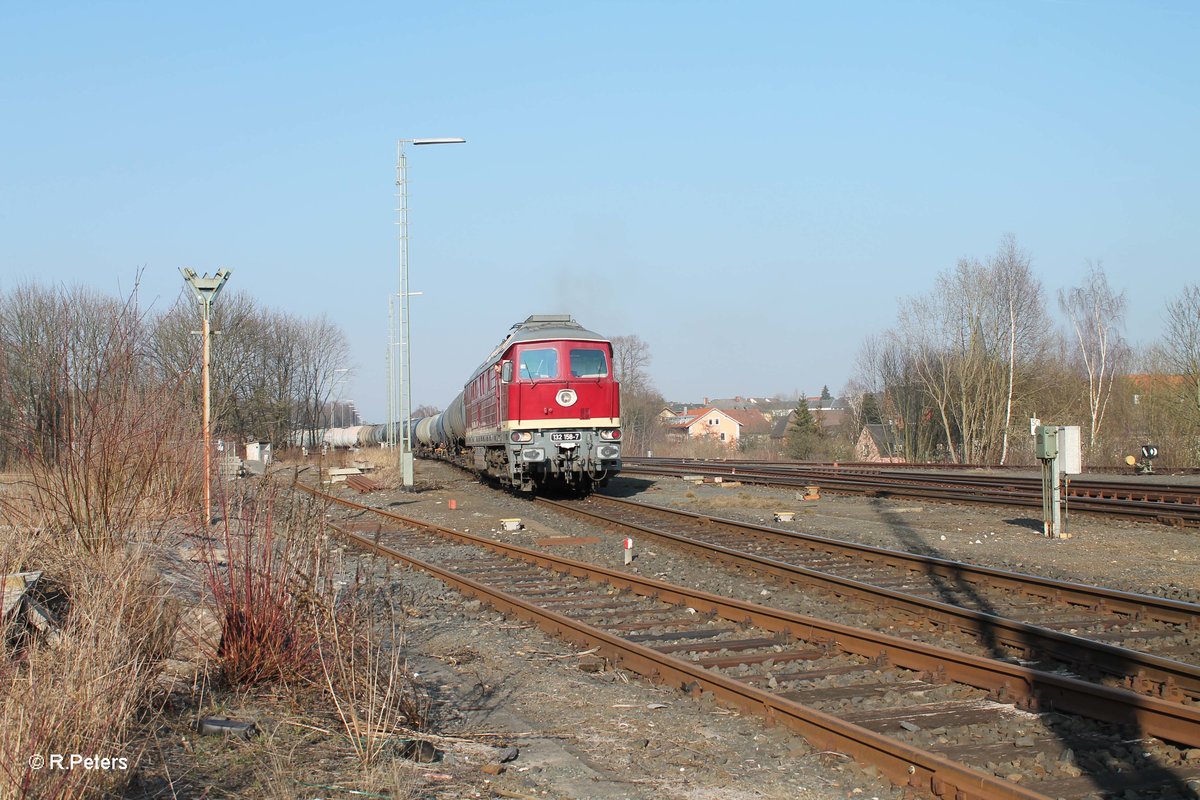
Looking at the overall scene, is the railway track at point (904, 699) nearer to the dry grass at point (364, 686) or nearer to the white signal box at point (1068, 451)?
the dry grass at point (364, 686)

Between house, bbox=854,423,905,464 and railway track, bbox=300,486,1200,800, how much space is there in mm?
43717

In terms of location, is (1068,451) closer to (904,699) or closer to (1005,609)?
(1005,609)

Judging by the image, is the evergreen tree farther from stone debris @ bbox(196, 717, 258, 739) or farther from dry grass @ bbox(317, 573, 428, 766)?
stone debris @ bbox(196, 717, 258, 739)

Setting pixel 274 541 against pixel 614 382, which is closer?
pixel 274 541

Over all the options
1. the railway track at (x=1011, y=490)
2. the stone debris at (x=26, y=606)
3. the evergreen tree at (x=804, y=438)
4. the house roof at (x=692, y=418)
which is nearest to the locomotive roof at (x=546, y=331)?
the railway track at (x=1011, y=490)

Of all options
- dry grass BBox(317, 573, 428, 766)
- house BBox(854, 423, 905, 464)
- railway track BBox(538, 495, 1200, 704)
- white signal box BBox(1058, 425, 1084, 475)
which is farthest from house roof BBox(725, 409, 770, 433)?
dry grass BBox(317, 573, 428, 766)

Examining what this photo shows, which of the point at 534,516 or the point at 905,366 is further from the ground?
the point at 905,366

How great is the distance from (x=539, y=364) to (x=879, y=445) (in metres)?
47.9

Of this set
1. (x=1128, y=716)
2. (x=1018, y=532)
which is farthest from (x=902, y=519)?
(x=1128, y=716)

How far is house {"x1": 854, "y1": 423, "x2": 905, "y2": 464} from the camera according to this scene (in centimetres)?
5428

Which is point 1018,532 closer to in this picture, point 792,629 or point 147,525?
point 792,629

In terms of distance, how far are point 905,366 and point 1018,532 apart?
138ft

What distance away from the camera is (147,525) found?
7.42 meters

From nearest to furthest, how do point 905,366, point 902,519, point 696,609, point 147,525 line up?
1. point 147,525
2. point 696,609
3. point 902,519
4. point 905,366
